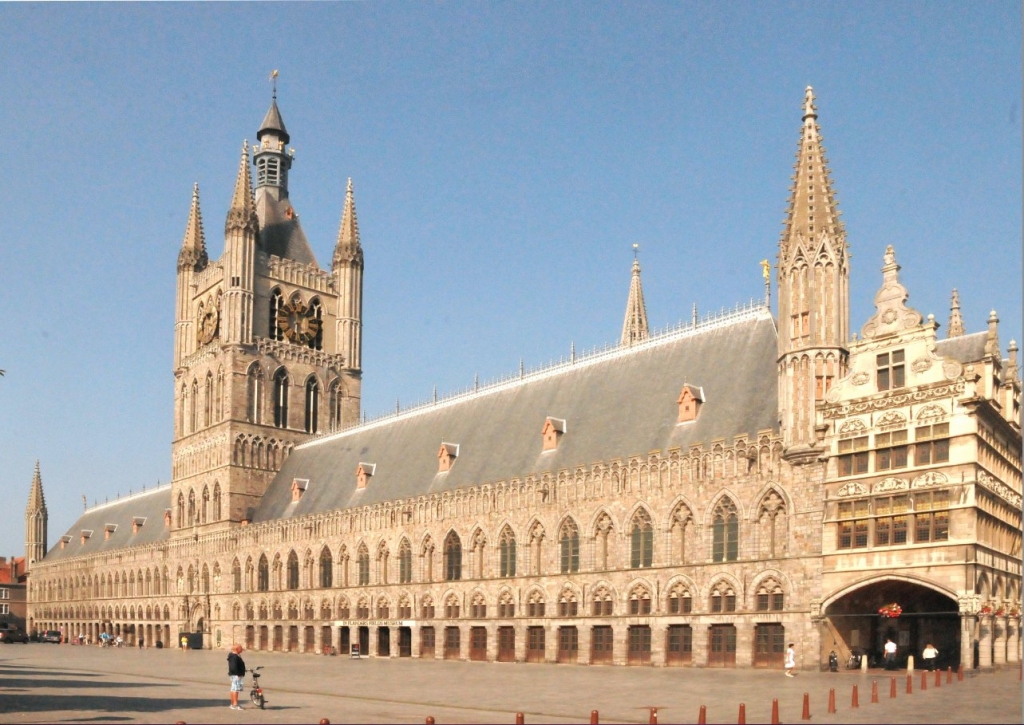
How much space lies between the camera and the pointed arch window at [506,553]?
196 feet

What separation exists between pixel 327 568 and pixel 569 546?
75.6ft

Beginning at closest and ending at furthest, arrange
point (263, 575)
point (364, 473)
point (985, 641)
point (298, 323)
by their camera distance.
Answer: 1. point (985, 641)
2. point (364, 473)
3. point (263, 575)
4. point (298, 323)

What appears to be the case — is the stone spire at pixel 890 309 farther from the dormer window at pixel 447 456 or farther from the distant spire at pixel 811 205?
the dormer window at pixel 447 456

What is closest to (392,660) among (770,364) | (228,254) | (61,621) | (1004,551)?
(770,364)

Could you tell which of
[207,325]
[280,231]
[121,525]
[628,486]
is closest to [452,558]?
[628,486]

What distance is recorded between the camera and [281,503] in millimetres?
83688

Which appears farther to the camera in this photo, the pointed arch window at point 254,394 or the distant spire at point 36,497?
the distant spire at point 36,497

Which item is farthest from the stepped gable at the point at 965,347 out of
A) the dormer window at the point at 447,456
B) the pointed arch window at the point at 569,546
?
the dormer window at the point at 447,456

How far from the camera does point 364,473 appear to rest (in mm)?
74750

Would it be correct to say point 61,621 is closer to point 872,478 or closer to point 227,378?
point 227,378

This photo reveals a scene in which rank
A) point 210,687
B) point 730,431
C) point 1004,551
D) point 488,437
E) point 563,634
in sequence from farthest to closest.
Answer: point 488,437, point 563,634, point 730,431, point 1004,551, point 210,687

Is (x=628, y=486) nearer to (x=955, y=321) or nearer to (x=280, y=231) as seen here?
(x=955, y=321)

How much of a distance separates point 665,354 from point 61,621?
9012 centimetres

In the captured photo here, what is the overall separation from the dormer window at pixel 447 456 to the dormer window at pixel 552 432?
8505mm
